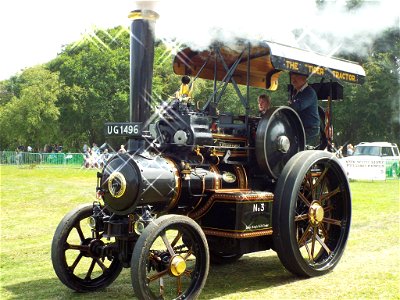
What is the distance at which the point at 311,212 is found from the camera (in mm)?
5203

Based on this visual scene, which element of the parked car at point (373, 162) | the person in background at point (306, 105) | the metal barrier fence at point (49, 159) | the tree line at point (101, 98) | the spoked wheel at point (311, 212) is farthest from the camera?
the metal barrier fence at point (49, 159)

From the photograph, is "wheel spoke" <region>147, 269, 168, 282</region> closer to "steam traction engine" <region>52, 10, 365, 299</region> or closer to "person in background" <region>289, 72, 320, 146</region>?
"steam traction engine" <region>52, 10, 365, 299</region>

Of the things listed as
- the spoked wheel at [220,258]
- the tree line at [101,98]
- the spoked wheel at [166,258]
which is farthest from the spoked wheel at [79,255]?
the tree line at [101,98]

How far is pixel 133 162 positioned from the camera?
4277 mm

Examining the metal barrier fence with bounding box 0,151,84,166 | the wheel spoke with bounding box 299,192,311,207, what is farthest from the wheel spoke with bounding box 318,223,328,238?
the metal barrier fence with bounding box 0,151,84,166

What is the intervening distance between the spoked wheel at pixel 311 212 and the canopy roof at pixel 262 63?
866 millimetres

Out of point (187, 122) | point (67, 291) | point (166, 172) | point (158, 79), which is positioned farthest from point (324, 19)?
point (158, 79)

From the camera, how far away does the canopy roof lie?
16.2 ft

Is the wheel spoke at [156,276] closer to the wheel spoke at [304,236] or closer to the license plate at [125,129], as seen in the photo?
the license plate at [125,129]

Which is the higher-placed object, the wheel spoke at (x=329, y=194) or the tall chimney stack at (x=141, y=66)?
the tall chimney stack at (x=141, y=66)

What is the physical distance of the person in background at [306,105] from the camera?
Answer: 5.63 m

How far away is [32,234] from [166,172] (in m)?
4.01

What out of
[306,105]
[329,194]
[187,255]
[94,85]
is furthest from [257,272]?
[94,85]

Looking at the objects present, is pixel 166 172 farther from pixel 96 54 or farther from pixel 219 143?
pixel 96 54
